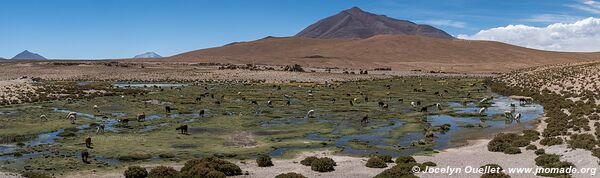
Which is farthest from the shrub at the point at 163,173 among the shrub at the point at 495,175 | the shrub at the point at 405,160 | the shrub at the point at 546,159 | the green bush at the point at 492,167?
the shrub at the point at 546,159

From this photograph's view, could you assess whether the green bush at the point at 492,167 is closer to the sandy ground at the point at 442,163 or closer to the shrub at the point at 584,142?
the sandy ground at the point at 442,163

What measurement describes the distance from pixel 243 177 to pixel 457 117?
2709 centimetres

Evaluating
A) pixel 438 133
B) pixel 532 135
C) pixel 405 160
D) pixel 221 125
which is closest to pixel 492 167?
pixel 405 160

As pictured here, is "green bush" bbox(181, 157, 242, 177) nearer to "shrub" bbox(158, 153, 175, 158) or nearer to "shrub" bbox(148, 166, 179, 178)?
"shrub" bbox(148, 166, 179, 178)

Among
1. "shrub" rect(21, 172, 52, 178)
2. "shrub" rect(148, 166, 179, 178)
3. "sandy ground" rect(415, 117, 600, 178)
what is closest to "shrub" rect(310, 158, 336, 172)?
"sandy ground" rect(415, 117, 600, 178)

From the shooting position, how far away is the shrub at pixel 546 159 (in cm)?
2292

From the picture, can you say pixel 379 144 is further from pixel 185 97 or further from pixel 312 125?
pixel 185 97

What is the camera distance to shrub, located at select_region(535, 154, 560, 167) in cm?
2292

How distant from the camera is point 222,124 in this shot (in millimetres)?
38625

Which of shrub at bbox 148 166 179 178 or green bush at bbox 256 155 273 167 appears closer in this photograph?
shrub at bbox 148 166 179 178

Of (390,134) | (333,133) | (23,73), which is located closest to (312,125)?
(333,133)

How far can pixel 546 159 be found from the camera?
23250 millimetres

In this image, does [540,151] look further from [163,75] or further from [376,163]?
[163,75]

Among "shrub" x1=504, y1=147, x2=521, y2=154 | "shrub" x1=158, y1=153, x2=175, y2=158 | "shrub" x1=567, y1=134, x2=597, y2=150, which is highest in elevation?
"shrub" x1=567, y1=134, x2=597, y2=150
